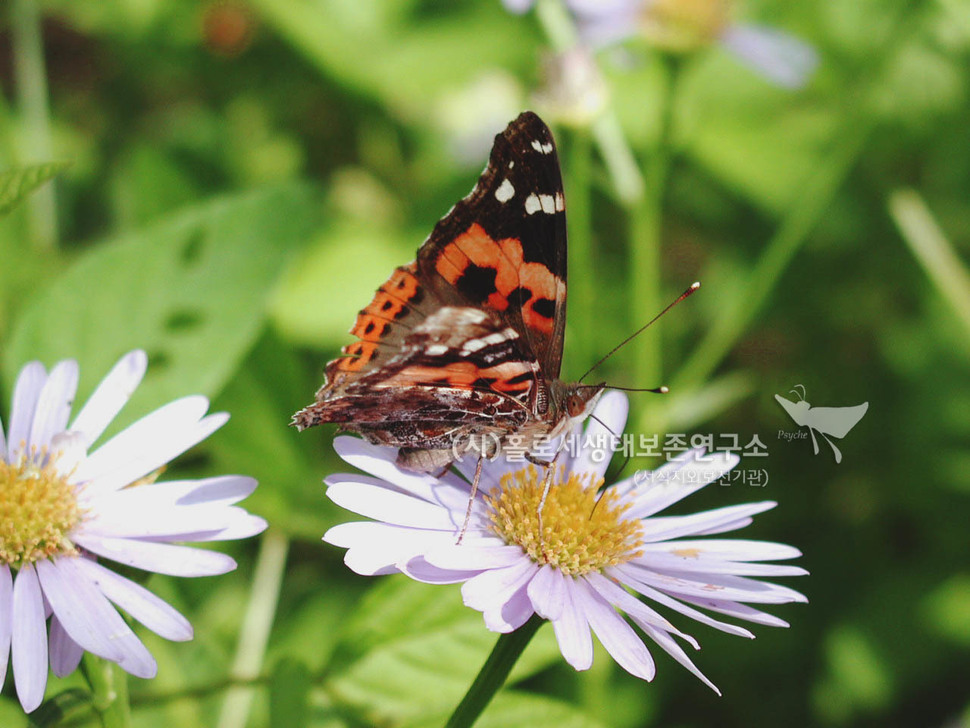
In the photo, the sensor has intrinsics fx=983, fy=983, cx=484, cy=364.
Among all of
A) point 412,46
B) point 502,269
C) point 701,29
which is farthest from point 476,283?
point 412,46

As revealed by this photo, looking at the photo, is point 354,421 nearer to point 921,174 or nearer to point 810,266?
point 810,266

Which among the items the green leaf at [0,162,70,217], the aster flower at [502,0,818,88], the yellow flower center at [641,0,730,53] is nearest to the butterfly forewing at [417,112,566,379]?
the green leaf at [0,162,70,217]

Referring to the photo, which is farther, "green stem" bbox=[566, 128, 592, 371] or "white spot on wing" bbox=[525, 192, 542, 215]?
"green stem" bbox=[566, 128, 592, 371]

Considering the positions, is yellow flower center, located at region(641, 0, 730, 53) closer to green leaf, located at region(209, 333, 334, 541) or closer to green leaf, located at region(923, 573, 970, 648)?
green leaf, located at region(209, 333, 334, 541)

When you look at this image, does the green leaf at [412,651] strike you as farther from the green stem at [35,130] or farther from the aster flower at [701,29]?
the aster flower at [701,29]

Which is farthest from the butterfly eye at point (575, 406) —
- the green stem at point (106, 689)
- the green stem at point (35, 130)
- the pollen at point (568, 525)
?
the green stem at point (35, 130)

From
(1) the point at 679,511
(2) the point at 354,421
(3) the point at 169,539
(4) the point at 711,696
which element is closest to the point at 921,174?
(1) the point at 679,511

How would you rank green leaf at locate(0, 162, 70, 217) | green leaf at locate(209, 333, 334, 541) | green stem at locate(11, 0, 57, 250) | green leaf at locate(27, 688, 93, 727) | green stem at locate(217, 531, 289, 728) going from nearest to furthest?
green leaf at locate(27, 688, 93, 727) → green leaf at locate(0, 162, 70, 217) → green stem at locate(217, 531, 289, 728) → green leaf at locate(209, 333, 334, 541) → green stem at locate(11, 0, 57, 250)
